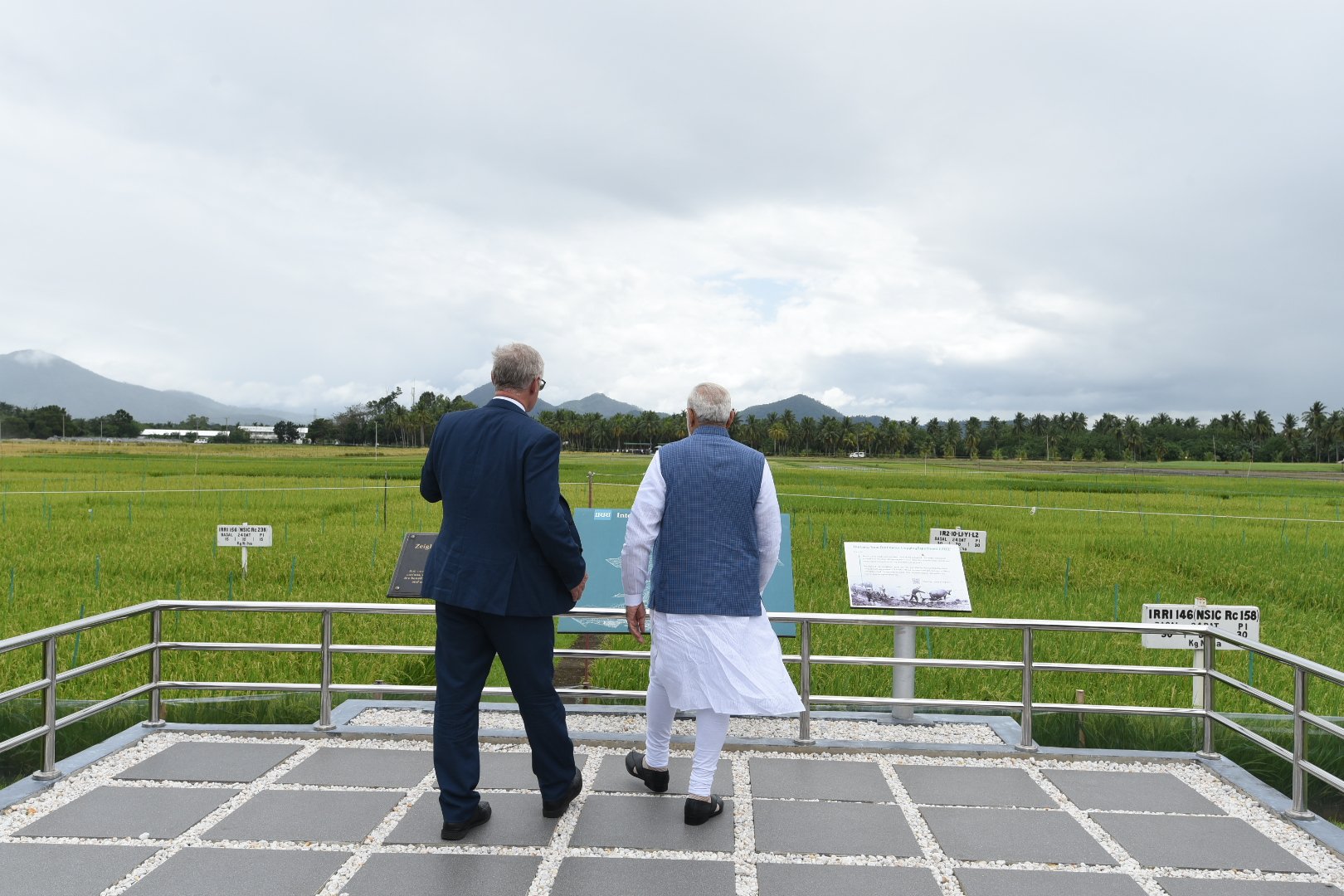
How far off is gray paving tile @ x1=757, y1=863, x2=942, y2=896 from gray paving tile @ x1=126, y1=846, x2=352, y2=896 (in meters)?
1.54

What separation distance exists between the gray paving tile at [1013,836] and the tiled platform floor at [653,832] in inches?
0.4

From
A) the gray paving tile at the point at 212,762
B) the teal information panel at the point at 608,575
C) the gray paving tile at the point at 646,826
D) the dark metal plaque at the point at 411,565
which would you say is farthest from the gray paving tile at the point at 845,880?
the dark metal plaque at the point at 411,565

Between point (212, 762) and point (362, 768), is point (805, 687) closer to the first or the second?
point (362, 768)

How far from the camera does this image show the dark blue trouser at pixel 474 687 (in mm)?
3125

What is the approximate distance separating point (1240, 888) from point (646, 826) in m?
2.12

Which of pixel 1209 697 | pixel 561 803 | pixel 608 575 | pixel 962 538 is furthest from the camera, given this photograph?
pixel 962 538

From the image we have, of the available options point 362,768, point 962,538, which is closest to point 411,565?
point 362,768

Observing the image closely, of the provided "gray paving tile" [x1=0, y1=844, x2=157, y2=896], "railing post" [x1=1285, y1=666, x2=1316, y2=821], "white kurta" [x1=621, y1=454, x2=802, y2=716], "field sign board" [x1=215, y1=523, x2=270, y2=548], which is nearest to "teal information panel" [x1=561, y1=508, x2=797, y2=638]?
"white kurta" [x1=621, y1=454, x2=802, y2=716]

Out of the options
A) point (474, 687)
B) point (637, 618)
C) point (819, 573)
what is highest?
point (637, 618)

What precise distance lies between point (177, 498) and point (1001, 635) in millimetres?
22716

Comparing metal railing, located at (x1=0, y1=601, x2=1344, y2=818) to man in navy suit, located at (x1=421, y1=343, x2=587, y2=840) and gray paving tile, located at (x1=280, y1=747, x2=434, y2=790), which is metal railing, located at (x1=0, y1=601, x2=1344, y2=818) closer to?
gray paving tile, located at (x1=280, y1=747, x2=434, y2=790)

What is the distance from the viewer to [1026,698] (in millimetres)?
4266

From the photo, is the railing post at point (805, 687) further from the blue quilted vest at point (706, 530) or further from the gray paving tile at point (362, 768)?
the gray paving tile at point (362, 768)

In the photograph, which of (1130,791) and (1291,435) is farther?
(1291,435)
